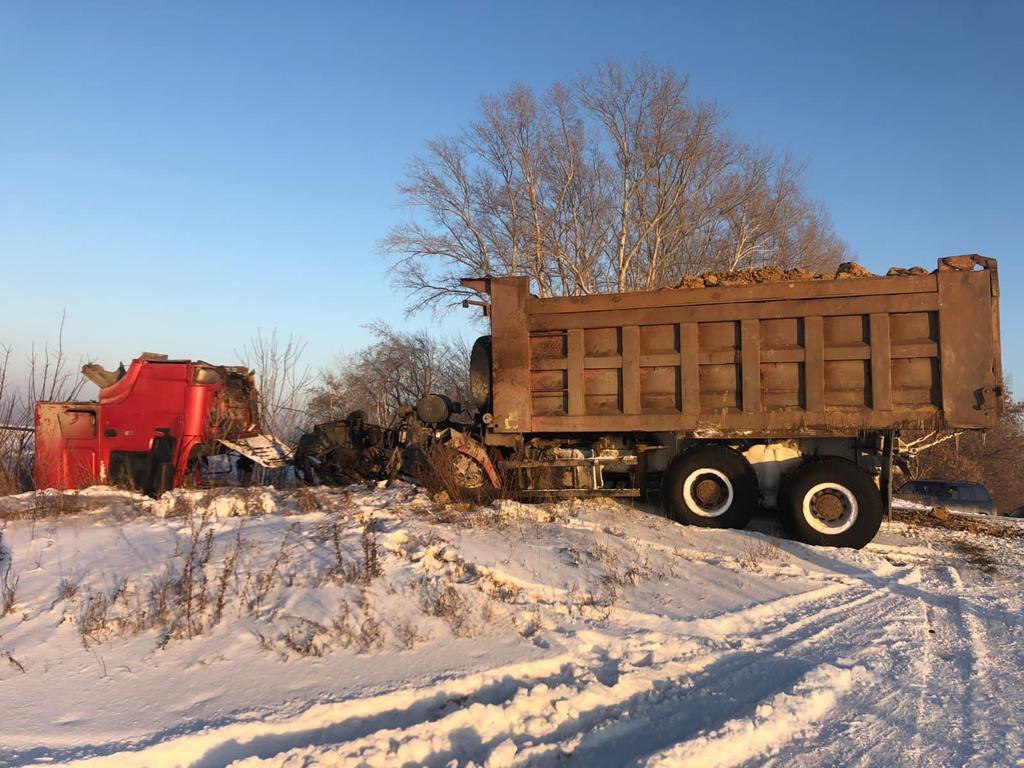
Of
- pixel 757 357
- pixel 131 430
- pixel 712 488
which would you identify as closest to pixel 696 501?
pixel 712 488

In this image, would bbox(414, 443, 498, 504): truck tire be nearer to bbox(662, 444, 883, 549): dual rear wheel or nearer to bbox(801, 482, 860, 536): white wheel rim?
bbox(662, 444, 883, 549): dual rear wheel

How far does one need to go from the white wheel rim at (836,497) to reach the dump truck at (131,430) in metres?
8.07

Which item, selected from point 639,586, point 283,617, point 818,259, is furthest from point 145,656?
point 818,259

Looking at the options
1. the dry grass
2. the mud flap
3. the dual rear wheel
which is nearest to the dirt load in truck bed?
the dual rear wheel

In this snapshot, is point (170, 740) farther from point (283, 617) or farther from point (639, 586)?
point (639, 586)

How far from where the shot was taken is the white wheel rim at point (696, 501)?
867cm

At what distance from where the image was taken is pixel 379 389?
2609 centimetres

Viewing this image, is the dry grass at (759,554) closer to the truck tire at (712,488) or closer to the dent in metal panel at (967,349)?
the truck tire at (712,488)

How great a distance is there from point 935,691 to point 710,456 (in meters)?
4.60

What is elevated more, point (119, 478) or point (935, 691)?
point (119, 478)

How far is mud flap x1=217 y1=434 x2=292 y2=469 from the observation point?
10.7m

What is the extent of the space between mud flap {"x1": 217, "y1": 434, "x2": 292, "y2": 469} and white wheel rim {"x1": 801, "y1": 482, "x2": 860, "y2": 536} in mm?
7539

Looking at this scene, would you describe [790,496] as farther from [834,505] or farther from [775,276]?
[775,276]

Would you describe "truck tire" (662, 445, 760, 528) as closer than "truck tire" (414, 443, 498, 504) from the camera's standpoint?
Yes
